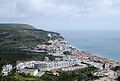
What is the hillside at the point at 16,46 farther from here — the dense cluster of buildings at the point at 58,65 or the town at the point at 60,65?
the dense cluster of buildings at the point at 58,65

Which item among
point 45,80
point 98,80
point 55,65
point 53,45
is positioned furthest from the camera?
point 53,45

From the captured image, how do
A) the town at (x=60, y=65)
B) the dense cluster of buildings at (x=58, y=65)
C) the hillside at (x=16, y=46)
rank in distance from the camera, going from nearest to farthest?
the town at (x=60, y=65)
the dense cluster of buildings at (x=58, y=65)
the hillside at (x=16, y=46)

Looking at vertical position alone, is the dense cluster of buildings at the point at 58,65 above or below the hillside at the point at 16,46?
below

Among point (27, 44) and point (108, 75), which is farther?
point (27, 44)

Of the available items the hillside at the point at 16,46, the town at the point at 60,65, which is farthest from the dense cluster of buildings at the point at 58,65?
the hillside at the point at 16,46

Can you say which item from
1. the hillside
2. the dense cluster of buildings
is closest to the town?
the dense cluster of buildings

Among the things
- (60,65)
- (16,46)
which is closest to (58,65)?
(60,65)

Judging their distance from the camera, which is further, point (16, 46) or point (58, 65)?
point (16, 46)

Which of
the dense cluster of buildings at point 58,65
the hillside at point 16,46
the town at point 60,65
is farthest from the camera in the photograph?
the hillside at point 16,46

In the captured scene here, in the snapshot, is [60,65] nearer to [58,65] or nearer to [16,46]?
[58,65]

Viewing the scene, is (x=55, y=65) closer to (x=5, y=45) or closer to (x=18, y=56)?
(x=18, y=56)

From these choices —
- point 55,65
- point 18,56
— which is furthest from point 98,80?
Result: point 18,56
